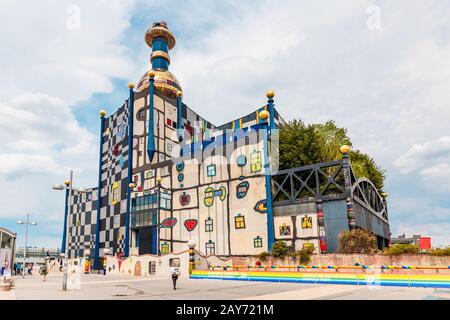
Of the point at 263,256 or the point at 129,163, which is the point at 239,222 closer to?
the point at 263,256

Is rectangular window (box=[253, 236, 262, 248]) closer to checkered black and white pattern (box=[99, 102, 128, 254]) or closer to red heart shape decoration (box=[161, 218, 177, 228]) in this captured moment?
red heart shape decoration (box=[161, 218, 177, 228])

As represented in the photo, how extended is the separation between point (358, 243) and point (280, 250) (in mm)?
4884

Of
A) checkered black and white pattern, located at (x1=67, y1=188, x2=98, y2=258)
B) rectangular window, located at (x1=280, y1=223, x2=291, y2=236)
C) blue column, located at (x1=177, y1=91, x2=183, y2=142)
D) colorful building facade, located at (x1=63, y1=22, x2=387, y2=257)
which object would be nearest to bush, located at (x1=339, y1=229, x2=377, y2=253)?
colorful building facade, located at (x1=63, y1=22, x2=387, y2=257)

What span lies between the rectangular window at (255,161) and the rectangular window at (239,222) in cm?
364

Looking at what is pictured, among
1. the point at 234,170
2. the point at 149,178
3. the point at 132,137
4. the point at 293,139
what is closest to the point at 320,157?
the point at 293,139

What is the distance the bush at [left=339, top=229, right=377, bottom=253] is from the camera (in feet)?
67.7

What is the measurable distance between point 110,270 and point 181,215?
25.2 feet

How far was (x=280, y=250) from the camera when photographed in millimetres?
23109

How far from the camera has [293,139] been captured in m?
30.3

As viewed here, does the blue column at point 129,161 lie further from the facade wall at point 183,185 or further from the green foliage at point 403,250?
the green foliage at point 403,250

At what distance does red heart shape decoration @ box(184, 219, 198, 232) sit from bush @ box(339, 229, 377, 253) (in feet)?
41.4

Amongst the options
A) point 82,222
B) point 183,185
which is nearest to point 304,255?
point 183,185

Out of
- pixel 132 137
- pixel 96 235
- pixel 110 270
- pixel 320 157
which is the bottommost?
pixel 110 270
